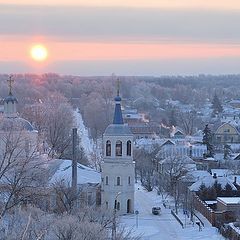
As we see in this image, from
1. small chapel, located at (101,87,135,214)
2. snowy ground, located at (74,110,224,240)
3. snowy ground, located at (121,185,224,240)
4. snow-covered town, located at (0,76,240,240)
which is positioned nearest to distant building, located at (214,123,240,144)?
snow-covered town, located at (0,76,240,240)

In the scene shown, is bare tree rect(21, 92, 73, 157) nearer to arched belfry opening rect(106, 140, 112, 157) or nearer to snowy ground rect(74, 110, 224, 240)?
arched belfry opening rect(106, 140, 112, 157)

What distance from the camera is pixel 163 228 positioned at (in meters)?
28.6

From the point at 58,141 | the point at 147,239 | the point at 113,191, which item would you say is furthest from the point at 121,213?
the point at 58,141

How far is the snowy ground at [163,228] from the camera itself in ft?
88.8

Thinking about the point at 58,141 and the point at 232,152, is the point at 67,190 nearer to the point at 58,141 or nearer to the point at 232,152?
the point at 58,141

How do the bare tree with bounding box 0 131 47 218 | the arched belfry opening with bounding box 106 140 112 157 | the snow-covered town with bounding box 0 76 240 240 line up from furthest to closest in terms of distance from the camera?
the arched belfry opening with bounding box 106 140 112 157, the bare tree with bounding box 0 131 47 218, the snow-covered town with bounding box 0 76 240 240

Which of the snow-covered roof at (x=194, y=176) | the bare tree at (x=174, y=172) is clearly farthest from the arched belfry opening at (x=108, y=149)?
the snow-covered roof at (x=194, y=176)

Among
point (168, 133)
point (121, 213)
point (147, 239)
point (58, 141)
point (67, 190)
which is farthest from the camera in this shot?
point (168, 133)

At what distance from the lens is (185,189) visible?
3584 centimetres

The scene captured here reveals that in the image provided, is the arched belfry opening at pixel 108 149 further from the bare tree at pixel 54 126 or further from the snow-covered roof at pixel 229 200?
the bare tree at pixel 54 126

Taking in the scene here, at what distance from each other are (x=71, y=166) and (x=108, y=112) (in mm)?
47089

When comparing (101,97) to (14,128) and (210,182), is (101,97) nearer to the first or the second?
(210,182)

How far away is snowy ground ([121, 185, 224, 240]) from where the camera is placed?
27.1 m

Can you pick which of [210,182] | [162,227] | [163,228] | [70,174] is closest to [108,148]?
[70,174]
